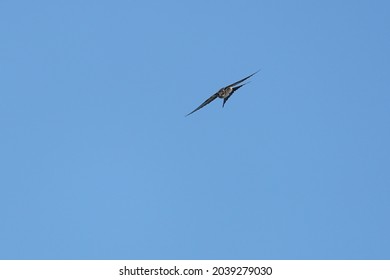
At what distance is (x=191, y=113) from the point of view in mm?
89875
